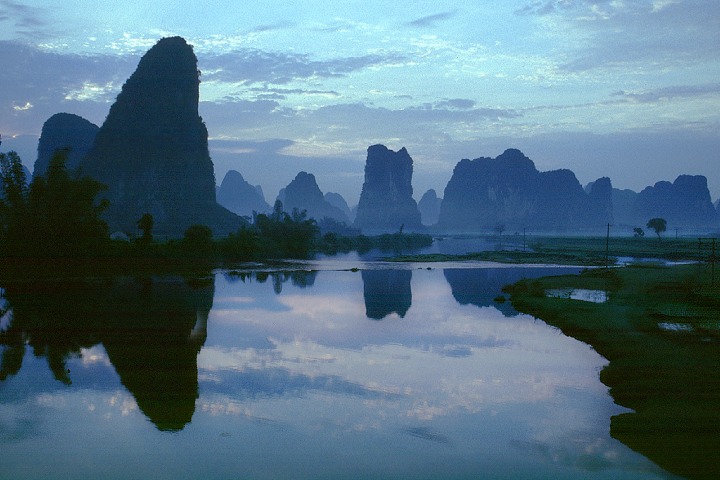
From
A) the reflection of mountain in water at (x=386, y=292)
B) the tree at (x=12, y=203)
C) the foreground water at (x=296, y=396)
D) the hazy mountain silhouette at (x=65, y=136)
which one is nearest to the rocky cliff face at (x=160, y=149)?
the hazy mountain silhouette at (x=65, y=136)

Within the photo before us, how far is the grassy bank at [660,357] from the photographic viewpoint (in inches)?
502

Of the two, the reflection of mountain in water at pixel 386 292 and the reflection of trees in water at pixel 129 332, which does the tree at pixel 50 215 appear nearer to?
the reflection of trees in water at pixel 129 332

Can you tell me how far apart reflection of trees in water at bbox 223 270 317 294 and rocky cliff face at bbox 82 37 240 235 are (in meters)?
61.7

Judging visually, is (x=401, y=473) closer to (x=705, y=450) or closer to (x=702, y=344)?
(x=705, y=450)

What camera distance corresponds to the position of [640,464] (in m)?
12.0

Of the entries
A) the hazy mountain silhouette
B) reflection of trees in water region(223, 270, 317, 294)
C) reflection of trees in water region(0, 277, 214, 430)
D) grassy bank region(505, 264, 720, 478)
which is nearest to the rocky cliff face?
the hazy mountain silhouette

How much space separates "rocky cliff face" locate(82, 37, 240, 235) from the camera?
390 feet

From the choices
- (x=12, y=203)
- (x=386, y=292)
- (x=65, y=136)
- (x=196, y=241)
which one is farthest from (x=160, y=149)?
(x=386, y=292)

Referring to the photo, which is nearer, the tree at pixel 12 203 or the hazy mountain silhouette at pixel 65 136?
the tree at pixel 12 203

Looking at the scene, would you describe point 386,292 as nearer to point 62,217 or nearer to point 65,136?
point 62,217

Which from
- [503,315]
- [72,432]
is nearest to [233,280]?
[503,315]

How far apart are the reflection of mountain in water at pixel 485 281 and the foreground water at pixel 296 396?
5279 millimetres

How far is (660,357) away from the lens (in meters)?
19.6

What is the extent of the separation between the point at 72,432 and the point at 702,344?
20.7 metres
